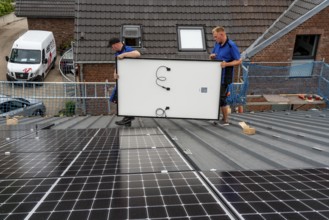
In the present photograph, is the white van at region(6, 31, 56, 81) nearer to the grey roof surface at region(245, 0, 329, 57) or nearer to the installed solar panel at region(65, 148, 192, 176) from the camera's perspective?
the grey roof surface at region(245, 0, 329, 57)

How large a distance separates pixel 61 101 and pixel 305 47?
11072 millimetres

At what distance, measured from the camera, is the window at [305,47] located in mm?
12996

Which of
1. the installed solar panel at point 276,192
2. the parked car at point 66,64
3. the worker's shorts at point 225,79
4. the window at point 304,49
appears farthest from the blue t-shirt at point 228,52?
the parked car at point 66,64

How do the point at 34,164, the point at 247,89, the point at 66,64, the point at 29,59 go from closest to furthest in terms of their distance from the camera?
the point at 34,164 < the point at 247,89 < the point at 29,59 < the point at 66,64

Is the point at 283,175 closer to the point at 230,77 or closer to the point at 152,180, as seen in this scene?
the point at 152,180

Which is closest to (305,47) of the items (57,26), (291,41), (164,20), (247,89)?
(291,41)

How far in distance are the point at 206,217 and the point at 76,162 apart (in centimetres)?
186

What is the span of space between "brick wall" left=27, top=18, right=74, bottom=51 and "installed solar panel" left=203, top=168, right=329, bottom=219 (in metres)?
28.0

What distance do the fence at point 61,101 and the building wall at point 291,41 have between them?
6805mm

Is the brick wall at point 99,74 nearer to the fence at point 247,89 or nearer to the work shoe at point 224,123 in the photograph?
the fence at point 247,89

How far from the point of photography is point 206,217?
1.93m

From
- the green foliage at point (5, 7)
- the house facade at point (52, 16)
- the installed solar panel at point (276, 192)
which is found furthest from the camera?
the green foliage at point (5, 7)

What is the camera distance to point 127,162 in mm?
3225

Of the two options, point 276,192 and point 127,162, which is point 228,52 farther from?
point 276,192
